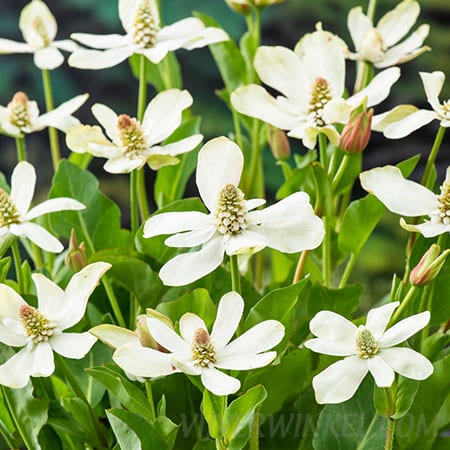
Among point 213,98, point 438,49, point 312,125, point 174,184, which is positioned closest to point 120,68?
point 213,98

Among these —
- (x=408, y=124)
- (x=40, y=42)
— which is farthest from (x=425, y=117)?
(x=40, y=42)

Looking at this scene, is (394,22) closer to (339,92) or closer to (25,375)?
(339,92)

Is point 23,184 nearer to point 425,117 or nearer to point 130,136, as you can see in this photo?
point 130,136

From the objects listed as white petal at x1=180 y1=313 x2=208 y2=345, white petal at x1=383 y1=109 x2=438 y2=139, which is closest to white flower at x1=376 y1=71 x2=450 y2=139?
white petal at x1=383 y1=109 x2=438 y2=139

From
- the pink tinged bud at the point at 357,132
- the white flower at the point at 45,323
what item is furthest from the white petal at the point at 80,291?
the pink tinged bud at the point at 357,132

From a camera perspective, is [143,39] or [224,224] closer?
[224,224]

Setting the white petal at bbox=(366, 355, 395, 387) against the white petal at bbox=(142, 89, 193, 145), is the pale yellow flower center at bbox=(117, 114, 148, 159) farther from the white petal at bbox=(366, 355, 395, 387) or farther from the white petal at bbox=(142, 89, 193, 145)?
the white petal at bbox=(366, 355, 395, 387)

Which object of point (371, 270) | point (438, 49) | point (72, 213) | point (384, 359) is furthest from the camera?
point (438, 49)
